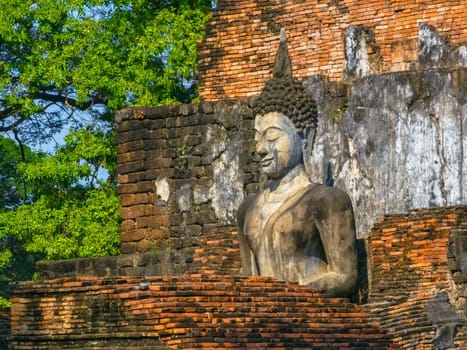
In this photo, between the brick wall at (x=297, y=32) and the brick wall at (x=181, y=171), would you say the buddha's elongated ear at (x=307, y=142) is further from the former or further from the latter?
the brick wall at (x=297, y=32)

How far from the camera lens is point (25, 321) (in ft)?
56.4

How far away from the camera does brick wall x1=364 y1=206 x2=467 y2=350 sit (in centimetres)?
1897

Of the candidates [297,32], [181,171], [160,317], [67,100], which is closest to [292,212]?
[160,317]

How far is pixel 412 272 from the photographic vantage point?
2064 cm

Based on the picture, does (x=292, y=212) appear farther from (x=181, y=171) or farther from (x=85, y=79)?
(x=85, y=79)

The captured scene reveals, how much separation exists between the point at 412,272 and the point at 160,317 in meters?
4.34

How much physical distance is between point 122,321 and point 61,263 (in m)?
7.89

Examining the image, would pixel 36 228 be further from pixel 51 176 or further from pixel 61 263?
pixel 61 263

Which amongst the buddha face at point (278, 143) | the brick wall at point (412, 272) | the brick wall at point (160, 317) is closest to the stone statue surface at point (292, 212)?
the buddha face at point (278, 143)

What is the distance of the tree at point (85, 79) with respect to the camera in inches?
1436

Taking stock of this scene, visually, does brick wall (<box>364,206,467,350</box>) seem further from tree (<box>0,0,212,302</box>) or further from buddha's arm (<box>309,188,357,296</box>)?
tree (<box>0,0,212,302</box>)

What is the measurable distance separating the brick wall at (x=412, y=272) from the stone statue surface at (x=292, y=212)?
50 centimetres

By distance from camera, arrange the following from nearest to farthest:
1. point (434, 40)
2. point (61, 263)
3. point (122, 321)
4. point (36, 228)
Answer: point (122, 321) → point (61, 263) → point (434, 40) → point (36, 228)

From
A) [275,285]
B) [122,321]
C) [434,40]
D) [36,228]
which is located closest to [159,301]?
[122,321]
